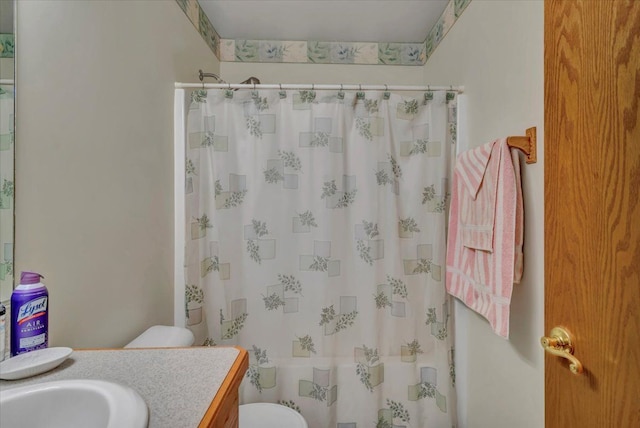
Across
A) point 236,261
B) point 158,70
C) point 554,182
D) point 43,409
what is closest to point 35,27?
point 158,70

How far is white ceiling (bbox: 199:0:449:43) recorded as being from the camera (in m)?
1.76

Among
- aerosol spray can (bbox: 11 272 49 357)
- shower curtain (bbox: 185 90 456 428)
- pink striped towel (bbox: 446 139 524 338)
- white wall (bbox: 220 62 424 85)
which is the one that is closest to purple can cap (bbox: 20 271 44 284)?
aerosol spray can (bbox: 11 272 49 357)

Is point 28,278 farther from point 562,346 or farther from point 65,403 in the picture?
point 562,346

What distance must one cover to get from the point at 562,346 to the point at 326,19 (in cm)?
205

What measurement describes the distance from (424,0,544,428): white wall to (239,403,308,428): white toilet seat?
2.71ft

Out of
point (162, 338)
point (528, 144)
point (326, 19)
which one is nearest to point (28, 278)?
point (162, 338)

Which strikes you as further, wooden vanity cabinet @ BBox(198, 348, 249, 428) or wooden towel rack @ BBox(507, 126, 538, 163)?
wooden towel rack @ BBox(507, 126, 538, 163)

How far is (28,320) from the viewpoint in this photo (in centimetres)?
66

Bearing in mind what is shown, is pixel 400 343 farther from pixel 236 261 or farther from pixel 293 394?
pixel 236 261

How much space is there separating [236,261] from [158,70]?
94 cm

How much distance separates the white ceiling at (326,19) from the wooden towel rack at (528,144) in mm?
1196

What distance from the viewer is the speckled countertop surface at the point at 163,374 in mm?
527

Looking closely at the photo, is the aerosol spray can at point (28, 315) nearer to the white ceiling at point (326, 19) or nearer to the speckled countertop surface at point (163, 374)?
the speckled countertop surface at point (163, 374)

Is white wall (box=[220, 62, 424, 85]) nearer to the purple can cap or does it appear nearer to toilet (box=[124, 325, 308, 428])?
toilet (box=[124, 325, 308, 428])
